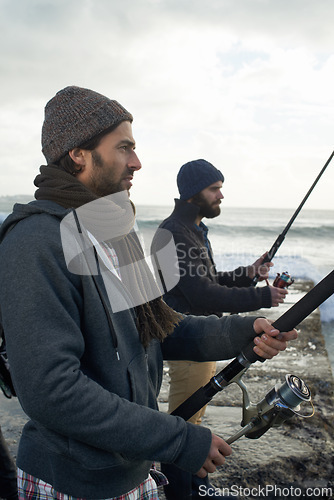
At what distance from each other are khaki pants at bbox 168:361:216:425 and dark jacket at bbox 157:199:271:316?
1.34 ft

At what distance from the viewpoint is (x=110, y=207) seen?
5.48ft

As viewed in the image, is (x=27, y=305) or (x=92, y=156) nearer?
(x=27, y=305)

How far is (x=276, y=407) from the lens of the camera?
75.3 inches

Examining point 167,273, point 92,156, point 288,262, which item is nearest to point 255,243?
point 288,262

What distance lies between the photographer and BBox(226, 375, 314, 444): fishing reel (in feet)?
6.19

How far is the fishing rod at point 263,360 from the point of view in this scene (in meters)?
1.72

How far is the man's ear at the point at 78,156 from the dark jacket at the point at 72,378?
304 mm

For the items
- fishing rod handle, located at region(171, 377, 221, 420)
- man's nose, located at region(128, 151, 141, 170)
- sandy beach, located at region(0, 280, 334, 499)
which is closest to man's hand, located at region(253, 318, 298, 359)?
fishing rod handle, located at region(171, 377, 221, 420)

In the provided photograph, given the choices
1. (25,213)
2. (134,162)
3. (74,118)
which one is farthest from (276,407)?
(74,118)

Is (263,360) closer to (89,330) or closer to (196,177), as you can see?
(89,330)

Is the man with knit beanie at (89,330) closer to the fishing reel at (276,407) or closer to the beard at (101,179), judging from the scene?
the beard at (101,179)

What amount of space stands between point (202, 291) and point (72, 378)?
7.19 feet

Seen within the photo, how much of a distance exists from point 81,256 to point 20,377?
403 millimetres

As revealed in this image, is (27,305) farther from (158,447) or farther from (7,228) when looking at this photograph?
(158,447)
